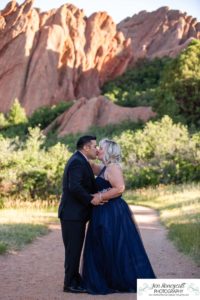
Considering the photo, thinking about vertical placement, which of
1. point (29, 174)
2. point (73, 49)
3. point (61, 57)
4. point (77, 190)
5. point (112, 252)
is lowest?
point (112, 252)

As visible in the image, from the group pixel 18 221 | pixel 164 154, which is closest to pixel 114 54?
pixel 164 154

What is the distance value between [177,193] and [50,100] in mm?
20536

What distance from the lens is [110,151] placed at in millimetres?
6711

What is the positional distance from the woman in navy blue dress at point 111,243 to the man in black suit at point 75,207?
0.12 meters

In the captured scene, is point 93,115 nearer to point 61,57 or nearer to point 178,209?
point 61,57

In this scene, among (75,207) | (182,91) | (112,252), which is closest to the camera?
(75,207)

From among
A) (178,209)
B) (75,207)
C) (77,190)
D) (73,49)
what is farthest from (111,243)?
(73,49)

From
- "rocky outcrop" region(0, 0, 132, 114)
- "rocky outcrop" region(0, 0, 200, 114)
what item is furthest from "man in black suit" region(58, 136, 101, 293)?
"rocky outcrop" region(0, 0, 132, 114)

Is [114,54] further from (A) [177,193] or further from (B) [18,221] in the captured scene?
(B) [18,221]

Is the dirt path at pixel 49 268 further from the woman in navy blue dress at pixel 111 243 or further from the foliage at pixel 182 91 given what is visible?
the foliage at pixel 182 91

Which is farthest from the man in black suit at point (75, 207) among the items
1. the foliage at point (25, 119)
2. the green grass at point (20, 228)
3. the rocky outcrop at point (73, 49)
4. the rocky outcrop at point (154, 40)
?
the rocky outcrop at point (154, 40)

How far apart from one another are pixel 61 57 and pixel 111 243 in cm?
3034

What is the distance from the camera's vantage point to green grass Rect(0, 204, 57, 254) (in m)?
10.2

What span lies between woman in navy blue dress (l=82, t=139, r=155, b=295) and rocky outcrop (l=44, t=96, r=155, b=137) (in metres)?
37.6
